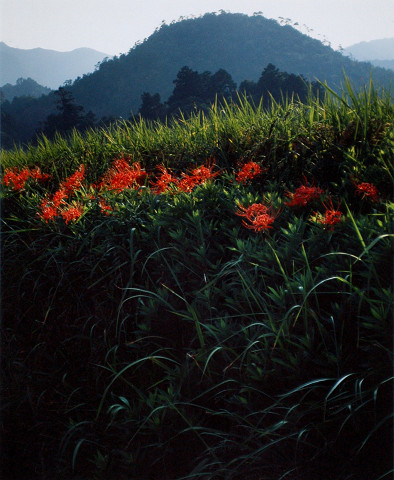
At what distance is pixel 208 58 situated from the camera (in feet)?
240

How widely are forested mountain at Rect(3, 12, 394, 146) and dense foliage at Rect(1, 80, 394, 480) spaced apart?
2167 inches

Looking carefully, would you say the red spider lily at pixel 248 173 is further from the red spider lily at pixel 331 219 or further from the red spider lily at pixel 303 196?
the red spider lily at pixel 331 219

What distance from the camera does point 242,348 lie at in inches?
65.5

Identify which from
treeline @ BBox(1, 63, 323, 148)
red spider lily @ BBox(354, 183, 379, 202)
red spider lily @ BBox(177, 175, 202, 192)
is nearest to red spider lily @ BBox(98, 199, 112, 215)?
red spider lily @ BBox(177, 175, 202, 192)

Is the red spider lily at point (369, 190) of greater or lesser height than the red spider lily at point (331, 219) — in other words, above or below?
above

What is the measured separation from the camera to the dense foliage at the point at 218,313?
1.41 meters

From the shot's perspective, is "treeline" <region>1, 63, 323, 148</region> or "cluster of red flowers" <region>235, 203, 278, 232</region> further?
"treeline" <region>1, 63, 323, 148</region>

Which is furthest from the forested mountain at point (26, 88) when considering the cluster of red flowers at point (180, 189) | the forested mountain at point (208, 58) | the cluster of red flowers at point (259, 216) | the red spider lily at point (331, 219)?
the red spider lily at point (331, 219)

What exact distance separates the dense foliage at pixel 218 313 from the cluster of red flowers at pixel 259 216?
1 centimetres

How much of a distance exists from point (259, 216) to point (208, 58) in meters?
77.3

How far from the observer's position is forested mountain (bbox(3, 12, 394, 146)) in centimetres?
5872

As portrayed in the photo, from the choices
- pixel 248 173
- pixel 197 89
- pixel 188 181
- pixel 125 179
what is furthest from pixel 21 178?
pixel 197 89

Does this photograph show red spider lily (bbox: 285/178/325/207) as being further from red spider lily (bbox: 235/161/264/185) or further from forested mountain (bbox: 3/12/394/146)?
forested mountain (bbox: 3/12/394/146)

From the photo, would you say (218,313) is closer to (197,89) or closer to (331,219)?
(331,219)
